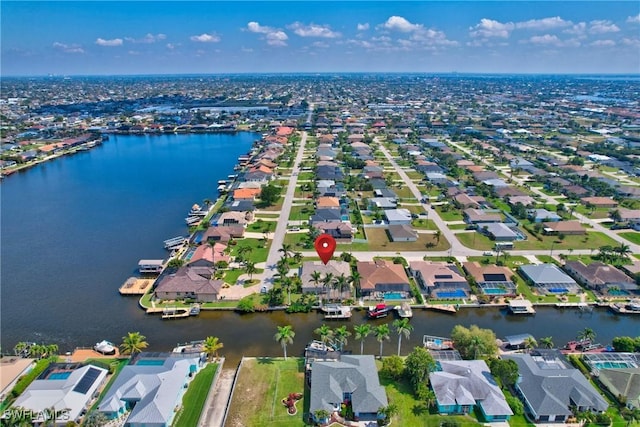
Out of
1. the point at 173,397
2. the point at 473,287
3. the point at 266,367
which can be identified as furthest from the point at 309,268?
the point at 173,397

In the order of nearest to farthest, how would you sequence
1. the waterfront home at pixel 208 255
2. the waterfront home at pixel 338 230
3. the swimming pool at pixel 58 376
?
the swimming pool at pixel 58 376
the waterfront home at pixel 208 255
the waterfront home at pixel 338 230

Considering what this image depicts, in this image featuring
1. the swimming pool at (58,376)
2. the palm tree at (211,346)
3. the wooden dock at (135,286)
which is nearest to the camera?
the swimming pool at (58,376)

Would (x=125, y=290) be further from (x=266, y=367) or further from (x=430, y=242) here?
(x=430, y=242)

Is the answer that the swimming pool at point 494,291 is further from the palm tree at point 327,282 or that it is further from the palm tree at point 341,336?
the palm tree at point 341,336

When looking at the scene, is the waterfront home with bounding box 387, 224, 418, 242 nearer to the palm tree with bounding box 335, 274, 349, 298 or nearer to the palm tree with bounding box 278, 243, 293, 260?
the palm tree with bounding box 278, 243, 293, 260

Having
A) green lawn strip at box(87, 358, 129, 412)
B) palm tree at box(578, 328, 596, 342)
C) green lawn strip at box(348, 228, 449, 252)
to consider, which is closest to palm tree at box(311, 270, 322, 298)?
green lawn strip at box(348, 228, 449, 252)

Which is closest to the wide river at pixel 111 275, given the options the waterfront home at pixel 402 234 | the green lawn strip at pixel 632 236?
the waterfront home at pixel 402 234
